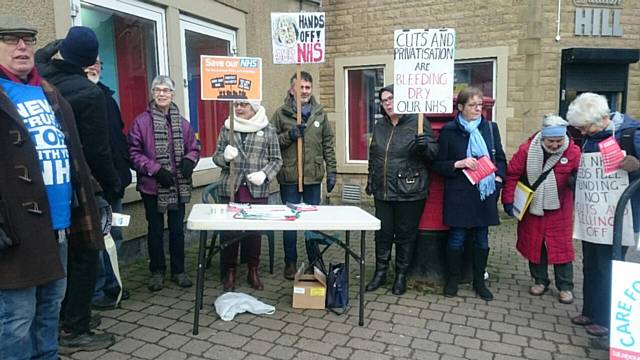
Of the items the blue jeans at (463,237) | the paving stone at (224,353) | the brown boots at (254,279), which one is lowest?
the paving stone at (224,353)

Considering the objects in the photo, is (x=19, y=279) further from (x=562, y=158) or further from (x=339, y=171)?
(x=339, y=171)

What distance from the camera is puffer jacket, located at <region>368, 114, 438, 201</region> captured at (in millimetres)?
3990

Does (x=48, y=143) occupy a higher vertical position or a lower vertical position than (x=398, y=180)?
higher

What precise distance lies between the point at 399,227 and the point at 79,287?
2470mm

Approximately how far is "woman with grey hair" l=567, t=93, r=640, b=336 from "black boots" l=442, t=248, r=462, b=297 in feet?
3.20

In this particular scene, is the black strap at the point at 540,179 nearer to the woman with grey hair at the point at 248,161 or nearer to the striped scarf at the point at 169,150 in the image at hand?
the woman with grey hair at the point at 248,161

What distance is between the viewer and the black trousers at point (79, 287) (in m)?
3.00

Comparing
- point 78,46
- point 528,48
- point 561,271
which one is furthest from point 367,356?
point 528,48

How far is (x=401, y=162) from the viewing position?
399 cm

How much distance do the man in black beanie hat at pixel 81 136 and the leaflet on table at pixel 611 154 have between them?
3.33 metres

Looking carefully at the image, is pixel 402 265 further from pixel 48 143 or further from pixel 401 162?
pixel 48 143

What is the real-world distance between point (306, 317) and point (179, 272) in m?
1.35

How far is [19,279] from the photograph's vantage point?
2176 mm

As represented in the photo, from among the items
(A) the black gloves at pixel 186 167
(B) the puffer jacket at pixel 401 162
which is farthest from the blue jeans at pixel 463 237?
(A) the black gloves at pixel 186 167
